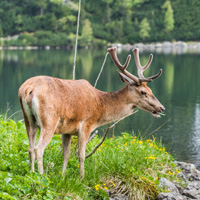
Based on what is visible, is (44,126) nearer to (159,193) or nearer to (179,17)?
(159,193)

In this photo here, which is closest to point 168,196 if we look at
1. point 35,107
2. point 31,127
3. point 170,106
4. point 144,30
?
point 31,127

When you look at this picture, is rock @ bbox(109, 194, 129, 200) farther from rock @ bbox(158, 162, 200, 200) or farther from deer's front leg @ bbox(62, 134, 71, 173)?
deer's front leg @ bbox(62, 134, 71, 173)

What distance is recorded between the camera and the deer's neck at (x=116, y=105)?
208 inches

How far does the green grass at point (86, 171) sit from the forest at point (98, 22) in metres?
77.0

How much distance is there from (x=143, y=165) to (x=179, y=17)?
98.7 metres

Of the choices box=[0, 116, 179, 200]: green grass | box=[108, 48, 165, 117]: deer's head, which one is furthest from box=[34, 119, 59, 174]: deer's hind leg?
box=[108, 48, 165, 117]: deer's head

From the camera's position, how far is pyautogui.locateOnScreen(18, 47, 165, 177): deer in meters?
4.33

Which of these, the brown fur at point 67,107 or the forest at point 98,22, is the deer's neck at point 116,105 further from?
the forest at point 98,22

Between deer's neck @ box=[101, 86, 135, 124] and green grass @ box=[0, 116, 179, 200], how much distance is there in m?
0.72

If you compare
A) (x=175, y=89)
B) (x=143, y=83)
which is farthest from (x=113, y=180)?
(x=175, y=89)

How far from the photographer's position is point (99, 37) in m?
91.8

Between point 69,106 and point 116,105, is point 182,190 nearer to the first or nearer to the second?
point 116,105

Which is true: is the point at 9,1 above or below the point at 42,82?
above

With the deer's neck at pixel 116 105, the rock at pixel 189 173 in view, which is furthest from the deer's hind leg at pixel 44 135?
the rock at pixel 189 173
